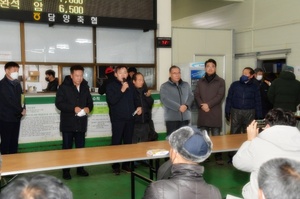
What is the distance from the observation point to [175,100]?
16.2 ft

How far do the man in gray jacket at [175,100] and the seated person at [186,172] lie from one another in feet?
10.0

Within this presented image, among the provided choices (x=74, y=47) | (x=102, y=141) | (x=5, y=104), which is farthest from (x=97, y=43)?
(x=5, y=104)

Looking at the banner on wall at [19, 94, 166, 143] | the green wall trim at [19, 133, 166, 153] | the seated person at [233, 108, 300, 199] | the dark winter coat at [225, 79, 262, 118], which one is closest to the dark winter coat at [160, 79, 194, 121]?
the dark winter coat at [225, 79, 262, 118]

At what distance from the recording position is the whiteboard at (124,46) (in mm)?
5816

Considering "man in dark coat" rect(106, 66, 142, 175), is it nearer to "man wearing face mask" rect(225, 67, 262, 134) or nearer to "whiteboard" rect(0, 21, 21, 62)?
"man wearing face mask" rect(225, 67, 262, 134)

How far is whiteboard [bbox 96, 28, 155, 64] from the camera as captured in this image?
19.1ft

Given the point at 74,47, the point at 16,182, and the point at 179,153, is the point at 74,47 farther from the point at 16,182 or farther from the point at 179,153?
the point at 16,182

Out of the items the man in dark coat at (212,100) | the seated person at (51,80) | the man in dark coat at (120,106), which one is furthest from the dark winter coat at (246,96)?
the seated person at (51,80)

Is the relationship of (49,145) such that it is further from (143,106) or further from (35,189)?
(35,189)

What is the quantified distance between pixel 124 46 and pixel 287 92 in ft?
9.06

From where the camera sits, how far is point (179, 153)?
1.79m

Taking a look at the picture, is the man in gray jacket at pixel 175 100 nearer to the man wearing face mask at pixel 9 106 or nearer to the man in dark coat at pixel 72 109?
the man in dark coat at pixel 72 109

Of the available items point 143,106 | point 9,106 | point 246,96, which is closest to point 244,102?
point 246,96

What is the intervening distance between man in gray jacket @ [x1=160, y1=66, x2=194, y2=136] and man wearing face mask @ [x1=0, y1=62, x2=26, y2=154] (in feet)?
6.51
